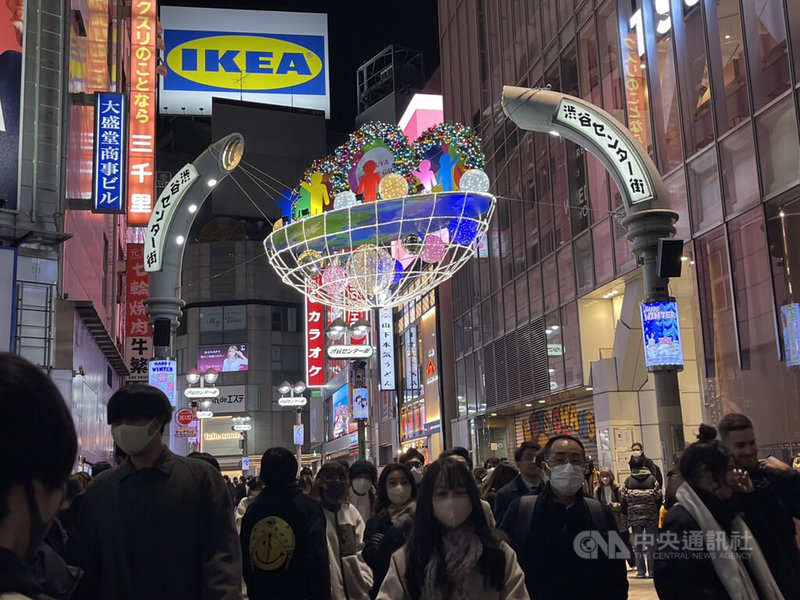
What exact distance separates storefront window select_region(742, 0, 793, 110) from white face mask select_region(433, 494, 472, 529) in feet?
43.1

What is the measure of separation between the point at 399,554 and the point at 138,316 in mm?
26188

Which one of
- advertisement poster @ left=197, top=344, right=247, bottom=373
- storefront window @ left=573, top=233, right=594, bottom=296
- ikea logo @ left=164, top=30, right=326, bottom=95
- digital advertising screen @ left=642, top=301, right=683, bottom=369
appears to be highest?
ikea logo @ left=164, top=30, right=326, bottom=95

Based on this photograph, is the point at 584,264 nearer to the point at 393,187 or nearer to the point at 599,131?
the point at 393,187

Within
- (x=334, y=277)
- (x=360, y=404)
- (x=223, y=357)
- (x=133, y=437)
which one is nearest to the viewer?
(x=133, y=437)

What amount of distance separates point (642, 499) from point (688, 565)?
31.1 feet

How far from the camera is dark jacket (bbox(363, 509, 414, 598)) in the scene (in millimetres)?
5789

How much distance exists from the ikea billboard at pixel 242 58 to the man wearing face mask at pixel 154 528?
69773 mm

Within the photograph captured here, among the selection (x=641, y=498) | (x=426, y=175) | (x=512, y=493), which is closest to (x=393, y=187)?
(x=426, y=175)

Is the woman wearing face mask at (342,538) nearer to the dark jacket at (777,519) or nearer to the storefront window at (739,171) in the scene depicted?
the dark jacket at (777,519)

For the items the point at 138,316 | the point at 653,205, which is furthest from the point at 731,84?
the point at 138,316

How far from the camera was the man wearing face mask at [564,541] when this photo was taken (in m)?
4.90

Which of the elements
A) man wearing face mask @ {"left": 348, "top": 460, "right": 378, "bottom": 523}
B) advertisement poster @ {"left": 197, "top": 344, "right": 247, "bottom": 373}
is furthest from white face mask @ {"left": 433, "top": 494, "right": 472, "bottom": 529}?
advertisement poster @ {"left": 197, "top": 344, "right": 247, "bottom": 373}

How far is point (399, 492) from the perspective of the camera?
642 centimetres

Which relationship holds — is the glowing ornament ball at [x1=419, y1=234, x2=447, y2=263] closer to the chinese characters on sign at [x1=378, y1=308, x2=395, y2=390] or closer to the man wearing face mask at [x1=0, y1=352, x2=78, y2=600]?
the man wearing face mask at [x1=0, y1=352, x2=78, y2=600]
